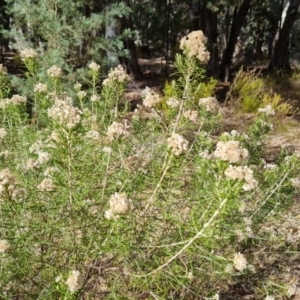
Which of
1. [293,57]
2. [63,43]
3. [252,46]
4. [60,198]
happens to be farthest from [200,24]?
[252,46]

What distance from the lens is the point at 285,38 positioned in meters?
12.4

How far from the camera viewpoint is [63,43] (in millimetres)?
6617

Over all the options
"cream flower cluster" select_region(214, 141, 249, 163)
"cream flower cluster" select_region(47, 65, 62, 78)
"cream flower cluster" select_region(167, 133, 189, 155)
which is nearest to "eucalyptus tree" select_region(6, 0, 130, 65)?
"cream flower cluster" select_region(47, 65, 62, 78)

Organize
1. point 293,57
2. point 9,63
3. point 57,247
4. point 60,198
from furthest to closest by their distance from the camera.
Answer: point 293,57
point 9,63
point 57,247
point 60,198

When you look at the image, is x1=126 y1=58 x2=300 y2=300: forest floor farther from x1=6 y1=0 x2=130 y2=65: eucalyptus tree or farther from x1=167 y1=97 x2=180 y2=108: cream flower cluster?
x1=6 y1=0 x2=130 y2=65: eucalyptus tree

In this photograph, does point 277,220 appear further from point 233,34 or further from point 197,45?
point 233,34

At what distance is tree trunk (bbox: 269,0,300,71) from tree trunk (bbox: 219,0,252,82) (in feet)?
5.34

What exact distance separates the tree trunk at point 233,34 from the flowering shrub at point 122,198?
892 cm

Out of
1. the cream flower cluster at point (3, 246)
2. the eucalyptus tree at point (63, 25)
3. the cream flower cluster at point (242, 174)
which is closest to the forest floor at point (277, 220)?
the cream flower cluster at point (242, 174)

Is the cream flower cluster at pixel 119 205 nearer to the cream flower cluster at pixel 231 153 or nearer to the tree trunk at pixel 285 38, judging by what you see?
the cream flower cluster at pixel 231 153

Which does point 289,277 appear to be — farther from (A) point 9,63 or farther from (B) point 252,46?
(B) point 252,46

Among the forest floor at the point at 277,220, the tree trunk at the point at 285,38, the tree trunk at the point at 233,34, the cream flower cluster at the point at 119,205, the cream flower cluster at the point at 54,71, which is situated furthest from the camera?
the tree trunk at the point at 285,38

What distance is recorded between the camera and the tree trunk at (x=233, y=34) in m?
10.8

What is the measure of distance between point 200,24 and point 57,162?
10851mm
